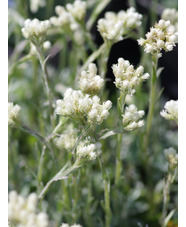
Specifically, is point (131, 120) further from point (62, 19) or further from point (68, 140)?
point (62, 19)

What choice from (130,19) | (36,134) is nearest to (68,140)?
(36,134)

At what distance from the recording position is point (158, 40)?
0.58 metres

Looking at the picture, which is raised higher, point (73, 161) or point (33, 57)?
point (33, 57)

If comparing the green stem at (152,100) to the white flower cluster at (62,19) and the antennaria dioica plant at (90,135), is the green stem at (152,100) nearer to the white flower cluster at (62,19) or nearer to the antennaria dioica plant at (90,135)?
the antennaria dioica plant at (90,135)

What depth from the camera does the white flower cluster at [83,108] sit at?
1.80 ft

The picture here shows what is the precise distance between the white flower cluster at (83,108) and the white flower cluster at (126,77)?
4cm

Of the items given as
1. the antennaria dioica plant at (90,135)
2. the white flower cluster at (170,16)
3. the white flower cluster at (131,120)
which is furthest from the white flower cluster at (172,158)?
the white flower cluster at (170,16)

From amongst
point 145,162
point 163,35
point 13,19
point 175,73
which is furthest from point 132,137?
point 163,35

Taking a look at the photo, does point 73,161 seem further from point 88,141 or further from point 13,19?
point 13,19

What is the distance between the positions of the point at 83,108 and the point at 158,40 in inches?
6.9

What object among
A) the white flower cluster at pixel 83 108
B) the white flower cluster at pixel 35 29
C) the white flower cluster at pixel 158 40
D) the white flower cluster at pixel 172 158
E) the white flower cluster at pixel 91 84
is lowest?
the white flower cluster at pixel 172 158

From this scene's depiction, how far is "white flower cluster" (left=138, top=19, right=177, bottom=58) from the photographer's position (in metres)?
0.58

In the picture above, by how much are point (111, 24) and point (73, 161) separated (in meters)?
0.30

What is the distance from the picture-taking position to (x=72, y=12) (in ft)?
2.78
